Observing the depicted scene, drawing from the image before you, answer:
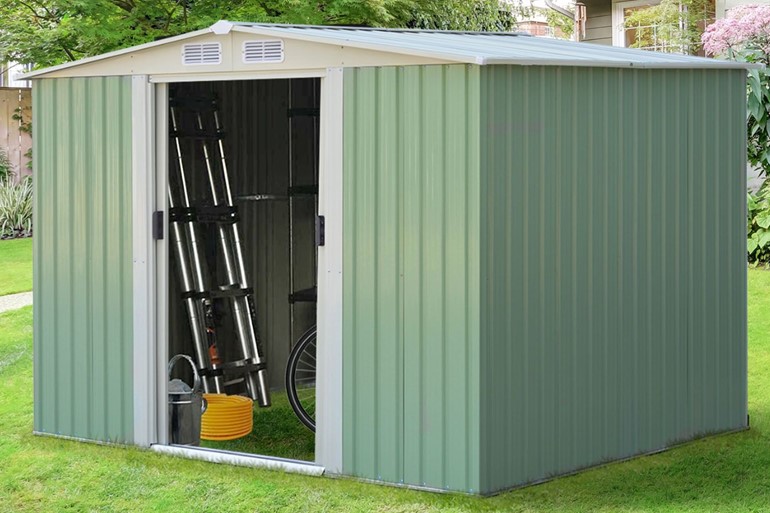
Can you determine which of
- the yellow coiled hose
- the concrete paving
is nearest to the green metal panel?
the yellow coiled hose

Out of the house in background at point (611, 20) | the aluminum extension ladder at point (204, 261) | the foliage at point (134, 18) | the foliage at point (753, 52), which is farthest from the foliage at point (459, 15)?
the aluminum extension ladder at point (204, 261)

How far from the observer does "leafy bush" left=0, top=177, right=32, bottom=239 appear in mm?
16328

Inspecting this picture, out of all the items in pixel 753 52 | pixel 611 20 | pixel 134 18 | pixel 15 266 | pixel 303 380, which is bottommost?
pixel 303 380

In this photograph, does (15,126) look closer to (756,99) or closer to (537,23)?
(756,99)

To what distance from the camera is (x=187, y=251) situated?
7754 mm

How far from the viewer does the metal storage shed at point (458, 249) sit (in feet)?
19.3

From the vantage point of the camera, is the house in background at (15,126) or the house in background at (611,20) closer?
the house in background at (15,126)

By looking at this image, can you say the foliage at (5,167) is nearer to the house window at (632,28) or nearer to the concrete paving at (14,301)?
the concrete paving at (14,301)

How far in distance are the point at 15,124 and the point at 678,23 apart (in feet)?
26.5

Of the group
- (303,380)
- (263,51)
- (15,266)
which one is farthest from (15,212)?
(263,51)

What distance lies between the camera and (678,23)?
1786 cm

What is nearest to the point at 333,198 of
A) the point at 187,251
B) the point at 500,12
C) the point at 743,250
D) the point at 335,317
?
the point at 335,317

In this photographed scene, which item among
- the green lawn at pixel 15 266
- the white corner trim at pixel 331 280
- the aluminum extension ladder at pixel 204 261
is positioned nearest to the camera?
the white corner trim at pixel 331 280

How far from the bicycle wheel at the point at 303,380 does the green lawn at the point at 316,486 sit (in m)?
1.01
